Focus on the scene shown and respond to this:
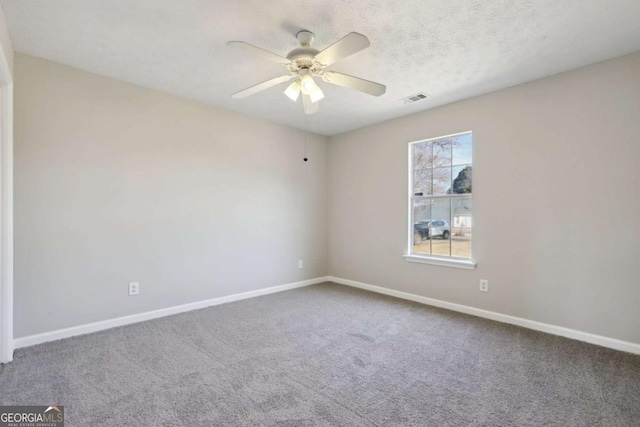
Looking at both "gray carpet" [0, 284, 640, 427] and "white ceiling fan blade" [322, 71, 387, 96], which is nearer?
"gray carpet" [0, 284, 640, 427]

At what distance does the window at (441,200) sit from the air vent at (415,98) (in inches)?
22.9

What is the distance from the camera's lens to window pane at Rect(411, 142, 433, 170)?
396cm

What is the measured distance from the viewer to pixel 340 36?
228 cm

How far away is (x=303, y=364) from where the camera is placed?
2.32 meters

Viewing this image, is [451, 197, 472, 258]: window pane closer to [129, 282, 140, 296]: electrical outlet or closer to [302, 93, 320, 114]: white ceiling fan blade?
[302, 93, 320, 114]: white ceiling fan blade

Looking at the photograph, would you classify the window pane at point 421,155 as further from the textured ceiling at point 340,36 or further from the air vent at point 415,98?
the textured ceiling at point 340,36

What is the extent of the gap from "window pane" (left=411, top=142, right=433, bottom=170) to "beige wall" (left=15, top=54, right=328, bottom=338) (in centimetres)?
181

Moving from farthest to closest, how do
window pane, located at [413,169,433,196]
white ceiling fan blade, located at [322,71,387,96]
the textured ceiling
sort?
window pane, located at [413,169,433,196]
white ceiling fan blade, located at [322,71,387,96]
the textured ceiling

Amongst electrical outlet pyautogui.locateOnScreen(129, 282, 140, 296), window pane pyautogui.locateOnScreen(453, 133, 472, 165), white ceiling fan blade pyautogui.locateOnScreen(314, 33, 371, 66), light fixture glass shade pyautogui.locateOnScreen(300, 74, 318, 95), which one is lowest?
electrical outlet pyautogui.locateOnScreen(129, 282, 140, 296)

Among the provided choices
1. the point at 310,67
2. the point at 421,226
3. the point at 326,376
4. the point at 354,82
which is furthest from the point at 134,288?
the point at 421,226

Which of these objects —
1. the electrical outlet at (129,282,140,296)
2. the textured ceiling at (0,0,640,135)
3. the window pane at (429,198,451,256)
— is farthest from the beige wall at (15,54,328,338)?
the window pane at (429,198,451,256)

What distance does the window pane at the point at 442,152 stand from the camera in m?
3.76

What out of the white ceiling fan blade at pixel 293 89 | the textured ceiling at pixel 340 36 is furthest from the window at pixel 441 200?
the white ceiling fan blade at pixel 293 89

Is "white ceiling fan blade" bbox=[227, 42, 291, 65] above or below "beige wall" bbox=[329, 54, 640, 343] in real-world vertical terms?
above
